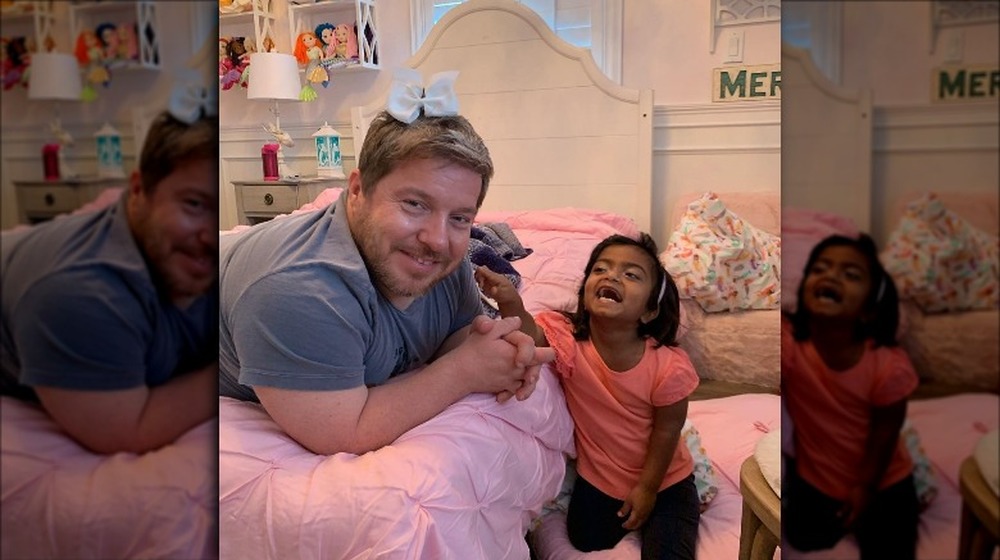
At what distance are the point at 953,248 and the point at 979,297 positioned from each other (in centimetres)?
1

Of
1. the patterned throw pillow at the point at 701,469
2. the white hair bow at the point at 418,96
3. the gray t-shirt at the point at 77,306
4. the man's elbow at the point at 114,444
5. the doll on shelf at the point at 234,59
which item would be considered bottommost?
the patterned throw pillow at the point at 701,469

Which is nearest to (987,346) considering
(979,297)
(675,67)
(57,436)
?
(979,297)

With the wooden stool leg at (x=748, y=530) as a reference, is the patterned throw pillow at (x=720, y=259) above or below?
above

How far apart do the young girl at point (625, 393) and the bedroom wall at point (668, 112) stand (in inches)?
3.6

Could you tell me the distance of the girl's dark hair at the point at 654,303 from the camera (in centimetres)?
95

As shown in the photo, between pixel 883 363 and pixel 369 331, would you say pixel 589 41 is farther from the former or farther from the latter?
pixel 883 363

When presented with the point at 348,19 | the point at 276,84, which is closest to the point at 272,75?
the point at 276,84

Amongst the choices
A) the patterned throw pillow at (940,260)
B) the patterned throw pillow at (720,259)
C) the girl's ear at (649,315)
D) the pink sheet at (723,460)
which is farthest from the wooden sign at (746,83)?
the patterned throw pillow at (940,260)

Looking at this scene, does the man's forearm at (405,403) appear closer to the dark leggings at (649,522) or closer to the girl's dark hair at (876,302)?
the dark leggings at (649,522)

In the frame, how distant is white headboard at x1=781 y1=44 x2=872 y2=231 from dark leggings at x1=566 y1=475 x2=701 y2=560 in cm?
83

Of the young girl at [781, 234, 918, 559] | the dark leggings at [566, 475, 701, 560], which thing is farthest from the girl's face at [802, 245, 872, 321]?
Result: the dark leggings at [566, 475, 701, 560]

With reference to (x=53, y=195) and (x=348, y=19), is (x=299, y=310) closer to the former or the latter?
(x=348, y=19)

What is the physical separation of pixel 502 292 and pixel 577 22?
1.21ft

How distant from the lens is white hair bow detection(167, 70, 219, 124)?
0.78 ft
